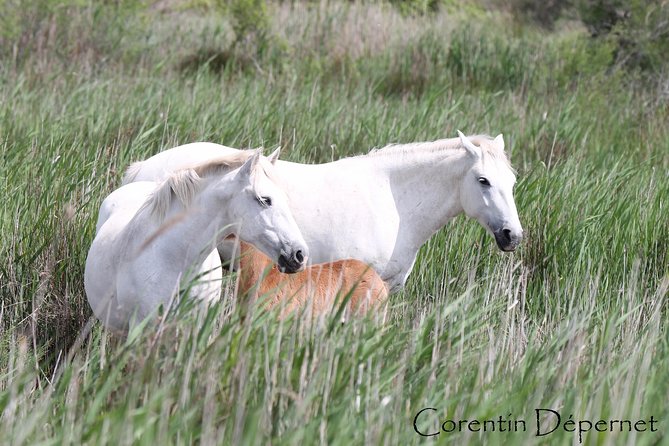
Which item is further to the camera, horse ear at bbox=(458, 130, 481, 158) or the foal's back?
horse ear at bbox=(458, 130, 481, 158)

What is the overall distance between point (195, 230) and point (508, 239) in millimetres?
1592

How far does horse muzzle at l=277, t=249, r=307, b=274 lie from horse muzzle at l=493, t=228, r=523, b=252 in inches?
52.7

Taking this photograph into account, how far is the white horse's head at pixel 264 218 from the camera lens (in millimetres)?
3715

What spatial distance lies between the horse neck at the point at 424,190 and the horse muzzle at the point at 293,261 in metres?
1.44

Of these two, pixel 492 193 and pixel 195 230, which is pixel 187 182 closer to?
pixel 195 230

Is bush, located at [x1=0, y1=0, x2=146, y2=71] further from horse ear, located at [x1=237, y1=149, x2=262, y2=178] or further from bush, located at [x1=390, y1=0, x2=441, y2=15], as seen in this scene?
horse ear, located at [x1=237, y1=149, x2=262, y2=178]

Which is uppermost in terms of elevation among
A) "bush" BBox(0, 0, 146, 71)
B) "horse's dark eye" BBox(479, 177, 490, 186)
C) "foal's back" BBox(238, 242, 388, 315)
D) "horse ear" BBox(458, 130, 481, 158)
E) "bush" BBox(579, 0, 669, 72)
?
"bush" BBox(579, 0, 669, 72)

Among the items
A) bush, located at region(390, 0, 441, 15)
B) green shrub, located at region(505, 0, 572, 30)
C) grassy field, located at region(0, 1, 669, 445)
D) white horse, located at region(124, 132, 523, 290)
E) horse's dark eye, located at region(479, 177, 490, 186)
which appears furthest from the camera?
green shrub, located at region(505, 0, 572, 30)

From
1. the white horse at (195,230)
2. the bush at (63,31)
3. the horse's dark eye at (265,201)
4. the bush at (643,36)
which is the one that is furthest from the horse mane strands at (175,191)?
the bush at (643,36)

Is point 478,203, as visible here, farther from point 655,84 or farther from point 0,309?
point 655,84

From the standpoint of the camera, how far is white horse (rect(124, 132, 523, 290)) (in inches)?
194

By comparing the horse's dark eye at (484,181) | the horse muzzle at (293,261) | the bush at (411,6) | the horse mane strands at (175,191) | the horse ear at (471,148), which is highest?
the bush at (411,6)

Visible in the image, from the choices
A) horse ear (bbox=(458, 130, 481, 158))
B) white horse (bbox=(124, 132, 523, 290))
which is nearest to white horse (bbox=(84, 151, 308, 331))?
white horse (bbox=(124, 132, 523, 290))

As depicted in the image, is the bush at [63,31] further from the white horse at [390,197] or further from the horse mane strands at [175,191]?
the horse mane strands at [175,191]
